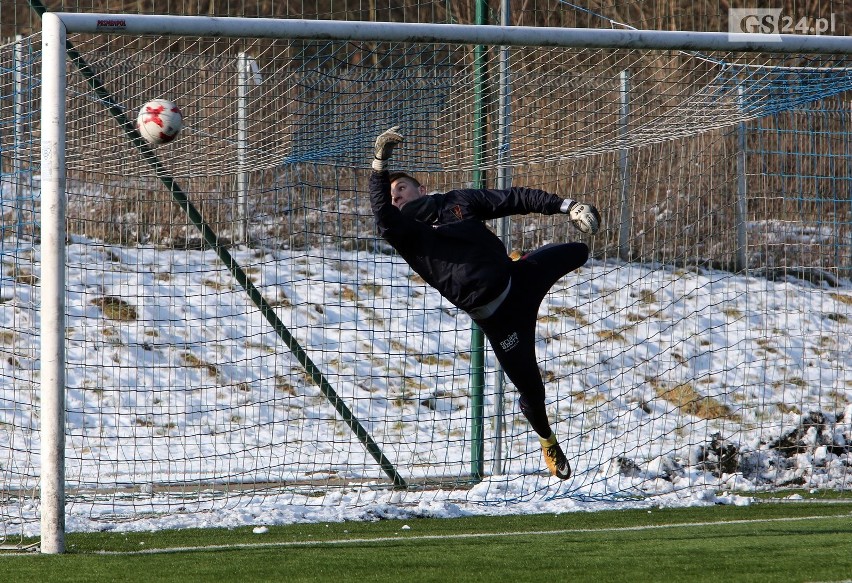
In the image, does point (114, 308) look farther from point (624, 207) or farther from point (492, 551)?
point (492, 551)

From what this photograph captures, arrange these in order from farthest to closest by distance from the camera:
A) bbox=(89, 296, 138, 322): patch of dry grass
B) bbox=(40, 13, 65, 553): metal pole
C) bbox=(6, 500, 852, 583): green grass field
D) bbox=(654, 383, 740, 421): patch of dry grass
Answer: bbox=(89, 296, 138, 322): patch of dry grass → bbox=(654, 383, 740, 421): patch of dry grass → bbox=(40, 13, 65, 553): metal pole → bbox=(6, 500, 852, 583): green grass field

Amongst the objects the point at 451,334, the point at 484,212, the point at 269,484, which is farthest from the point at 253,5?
the point at 484,212

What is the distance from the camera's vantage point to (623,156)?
1054cm

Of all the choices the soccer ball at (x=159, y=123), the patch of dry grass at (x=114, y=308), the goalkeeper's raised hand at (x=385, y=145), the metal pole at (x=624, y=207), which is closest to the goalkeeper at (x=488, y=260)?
the goalkeeper's raised hand at (x=385, y=145)

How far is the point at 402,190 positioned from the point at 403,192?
2cm

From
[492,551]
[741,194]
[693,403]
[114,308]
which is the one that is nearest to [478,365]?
[741,194]

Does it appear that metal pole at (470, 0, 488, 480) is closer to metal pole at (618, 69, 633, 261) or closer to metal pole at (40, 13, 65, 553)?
metal pole at (618, 69, 633, 261)

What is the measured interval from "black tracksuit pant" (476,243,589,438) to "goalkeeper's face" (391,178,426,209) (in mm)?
714

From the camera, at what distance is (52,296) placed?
218 inches

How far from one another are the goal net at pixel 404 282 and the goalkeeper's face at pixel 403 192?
0.95 metres

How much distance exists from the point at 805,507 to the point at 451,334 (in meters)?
5.26

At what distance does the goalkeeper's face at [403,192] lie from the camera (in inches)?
248

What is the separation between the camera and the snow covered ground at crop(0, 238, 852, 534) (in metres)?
7.82

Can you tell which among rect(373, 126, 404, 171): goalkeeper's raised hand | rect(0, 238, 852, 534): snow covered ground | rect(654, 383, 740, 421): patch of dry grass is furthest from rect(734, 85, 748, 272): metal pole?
rect(373, 126, 404, 171): goalkeeper's raised hand
